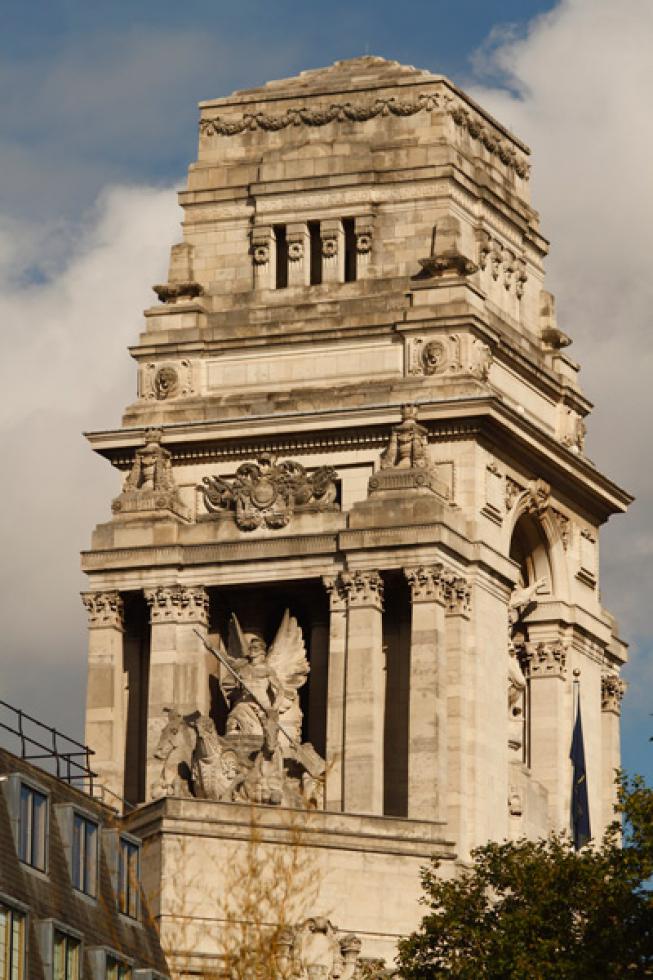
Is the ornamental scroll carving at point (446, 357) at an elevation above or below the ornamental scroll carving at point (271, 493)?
above

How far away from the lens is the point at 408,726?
100875 millimetres

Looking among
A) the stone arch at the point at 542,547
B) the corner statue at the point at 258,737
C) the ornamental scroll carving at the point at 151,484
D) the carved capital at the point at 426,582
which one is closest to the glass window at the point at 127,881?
the corner statue at the point at 258,737

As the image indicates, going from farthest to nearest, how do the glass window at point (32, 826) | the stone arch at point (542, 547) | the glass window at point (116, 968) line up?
1. the stone arch at point (542, 547)
2. the glass window at point (116, 968)
3. the glass window at point (32, 826)

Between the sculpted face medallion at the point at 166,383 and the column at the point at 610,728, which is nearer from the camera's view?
the sculpted face medallion at the point at 166,383

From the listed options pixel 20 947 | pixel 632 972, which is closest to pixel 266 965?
pixel 20 947

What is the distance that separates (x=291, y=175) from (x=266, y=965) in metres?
45.0

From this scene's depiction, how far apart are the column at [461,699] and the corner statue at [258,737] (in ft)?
10.1

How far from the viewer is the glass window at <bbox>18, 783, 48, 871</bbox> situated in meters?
71.9

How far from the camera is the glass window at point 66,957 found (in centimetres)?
7119

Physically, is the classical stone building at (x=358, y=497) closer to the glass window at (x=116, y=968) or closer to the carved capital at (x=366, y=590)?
the carved capital at (x=366, y=590)

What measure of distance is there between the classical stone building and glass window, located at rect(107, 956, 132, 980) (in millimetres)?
21557

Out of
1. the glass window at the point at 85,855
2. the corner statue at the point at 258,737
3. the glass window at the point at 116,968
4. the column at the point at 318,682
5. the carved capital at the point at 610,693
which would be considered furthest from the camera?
the carved capital at the point at 610,693

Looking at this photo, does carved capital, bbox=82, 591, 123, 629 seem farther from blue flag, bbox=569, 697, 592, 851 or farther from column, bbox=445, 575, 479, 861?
blue flag, bbox=569, 697, 592, 851

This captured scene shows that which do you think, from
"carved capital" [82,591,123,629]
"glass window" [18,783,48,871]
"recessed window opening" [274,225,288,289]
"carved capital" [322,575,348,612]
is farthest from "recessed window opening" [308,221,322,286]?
"glass window" [18,783,48,871]
